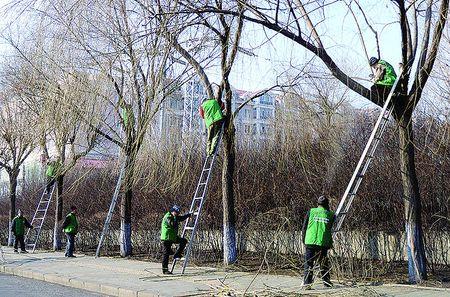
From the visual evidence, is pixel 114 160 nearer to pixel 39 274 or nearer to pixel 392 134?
pixel 39 274

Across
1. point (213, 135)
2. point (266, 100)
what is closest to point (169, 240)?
point (213, 135)

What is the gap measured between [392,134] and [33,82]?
36.1 feet

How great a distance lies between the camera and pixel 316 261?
11320mm

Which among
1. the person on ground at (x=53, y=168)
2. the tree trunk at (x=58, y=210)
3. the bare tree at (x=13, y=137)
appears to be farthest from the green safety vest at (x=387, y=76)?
the bare tree at (x=13, y=137)

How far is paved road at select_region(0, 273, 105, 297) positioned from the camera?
12524 millimetres

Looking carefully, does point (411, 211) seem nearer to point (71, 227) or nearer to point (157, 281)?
point (157, 281)

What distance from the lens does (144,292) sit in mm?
11750

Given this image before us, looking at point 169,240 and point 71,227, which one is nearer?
point 169,240

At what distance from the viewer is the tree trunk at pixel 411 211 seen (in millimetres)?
11281

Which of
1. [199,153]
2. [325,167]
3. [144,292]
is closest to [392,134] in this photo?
[325,167]

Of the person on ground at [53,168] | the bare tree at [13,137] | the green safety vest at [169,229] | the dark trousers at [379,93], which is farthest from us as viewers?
the bare tree at [13,137]

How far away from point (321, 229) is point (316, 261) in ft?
2.27

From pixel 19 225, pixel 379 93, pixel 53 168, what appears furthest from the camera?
pixel 19 225

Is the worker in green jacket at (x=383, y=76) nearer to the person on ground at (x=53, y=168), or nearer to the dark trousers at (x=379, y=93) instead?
the dark trousers at (x=379, y=93)
